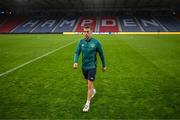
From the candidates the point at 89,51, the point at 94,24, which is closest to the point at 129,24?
the point at 94,24

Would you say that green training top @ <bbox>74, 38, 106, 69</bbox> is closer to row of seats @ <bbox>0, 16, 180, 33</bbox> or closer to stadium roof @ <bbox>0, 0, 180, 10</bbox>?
row of seats @ <bbox>0, 16, 180, 33</bbox>

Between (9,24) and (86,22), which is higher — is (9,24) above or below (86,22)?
above

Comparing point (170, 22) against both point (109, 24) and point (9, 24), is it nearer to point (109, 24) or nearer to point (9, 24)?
point (109, 24)

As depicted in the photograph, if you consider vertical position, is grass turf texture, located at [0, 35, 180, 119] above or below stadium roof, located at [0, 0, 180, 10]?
below

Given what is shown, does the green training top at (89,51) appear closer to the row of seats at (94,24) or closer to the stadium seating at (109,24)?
the row of seats at (94,24)

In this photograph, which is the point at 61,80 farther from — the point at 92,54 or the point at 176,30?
the point at 176,30

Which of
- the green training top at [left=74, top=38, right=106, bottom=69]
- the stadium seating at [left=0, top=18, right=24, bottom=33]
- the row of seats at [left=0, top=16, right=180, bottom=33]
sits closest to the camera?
the green training top at [left=74, top=38, right=106, bottom=69]

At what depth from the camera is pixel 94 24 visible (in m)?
56.7

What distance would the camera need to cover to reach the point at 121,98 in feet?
21.4

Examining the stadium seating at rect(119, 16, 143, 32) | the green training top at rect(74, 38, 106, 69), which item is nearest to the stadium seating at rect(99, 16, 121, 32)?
the stadium seating at rect(119, 16, 143, 32)

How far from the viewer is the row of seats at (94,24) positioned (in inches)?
2050

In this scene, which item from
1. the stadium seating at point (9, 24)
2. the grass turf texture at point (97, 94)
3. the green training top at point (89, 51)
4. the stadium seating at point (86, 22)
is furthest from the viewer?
the stadium seating at point (9, 24)

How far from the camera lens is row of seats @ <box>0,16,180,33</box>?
171ft

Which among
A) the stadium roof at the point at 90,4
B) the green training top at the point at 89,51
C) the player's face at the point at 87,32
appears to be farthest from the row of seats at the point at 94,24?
the player's face at the point at 87,32
